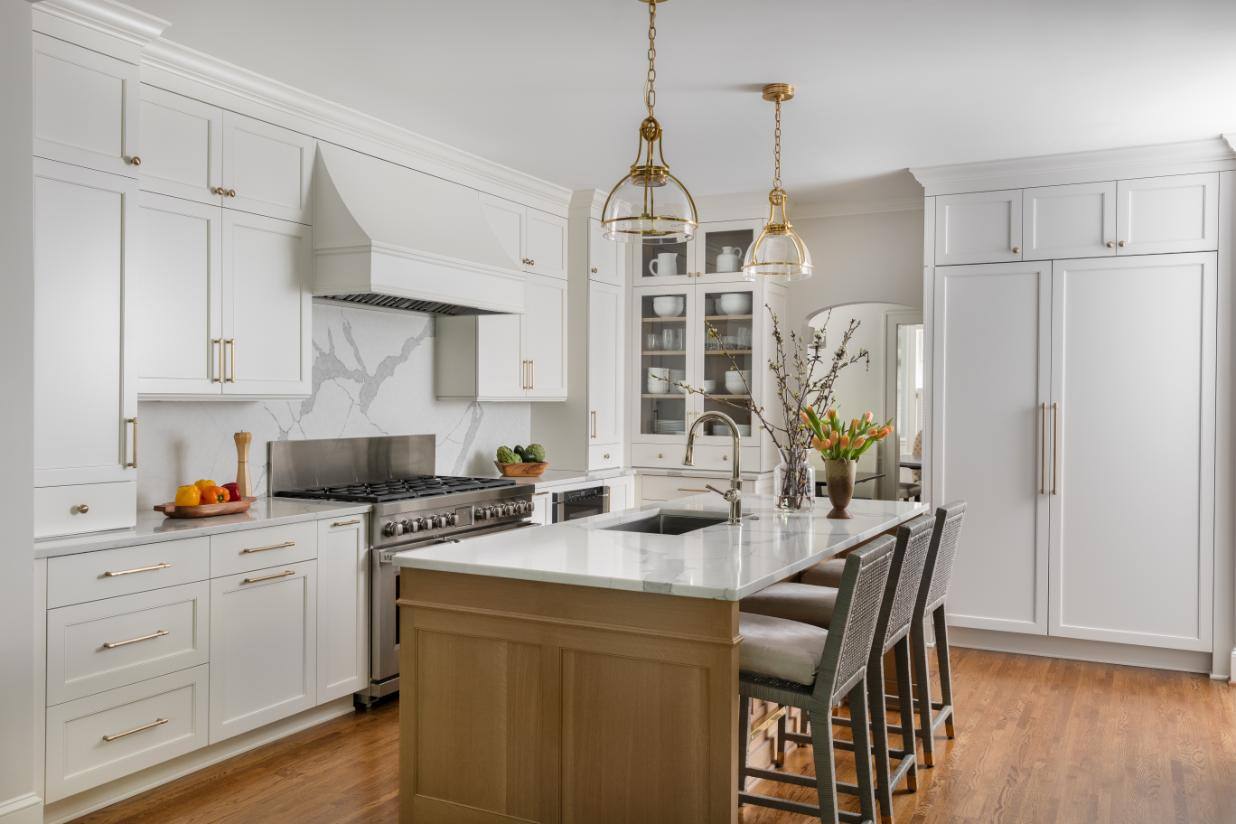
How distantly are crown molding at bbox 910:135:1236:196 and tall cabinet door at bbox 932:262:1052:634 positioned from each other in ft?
1.49

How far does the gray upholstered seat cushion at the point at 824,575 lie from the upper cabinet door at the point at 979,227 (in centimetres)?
227

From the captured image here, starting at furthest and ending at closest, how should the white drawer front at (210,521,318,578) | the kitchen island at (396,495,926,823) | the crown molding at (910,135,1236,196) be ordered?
the crown molding at (910,135,1236,196)
the white drawer front at (210,521,318,578)
the kitchen island at (396,495,926,823)

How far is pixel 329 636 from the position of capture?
387 centimetres

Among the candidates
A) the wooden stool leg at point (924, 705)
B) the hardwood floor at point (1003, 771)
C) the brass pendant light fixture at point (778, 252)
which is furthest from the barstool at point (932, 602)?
the brass pendant light fixture at point (778, 252)

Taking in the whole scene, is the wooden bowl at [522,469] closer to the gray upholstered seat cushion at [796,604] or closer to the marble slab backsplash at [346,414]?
the marble slab backsplash at [346,414]

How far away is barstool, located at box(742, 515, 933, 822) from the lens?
293 centimetres

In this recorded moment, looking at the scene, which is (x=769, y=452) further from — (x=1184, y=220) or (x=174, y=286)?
(x=174, y=286)

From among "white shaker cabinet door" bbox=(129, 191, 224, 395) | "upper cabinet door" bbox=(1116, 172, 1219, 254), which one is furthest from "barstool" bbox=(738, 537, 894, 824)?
"upper cabinet door" bbox=(1116, 172, 1219, 254)

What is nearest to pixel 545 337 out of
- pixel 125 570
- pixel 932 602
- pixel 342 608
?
pixel 342 608

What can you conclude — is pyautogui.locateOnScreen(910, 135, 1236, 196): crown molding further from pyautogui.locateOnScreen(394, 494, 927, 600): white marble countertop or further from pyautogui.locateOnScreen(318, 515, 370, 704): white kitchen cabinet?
pyautogui.locateOnScreen(318, 515, 370, 704): white kitchen cabinet

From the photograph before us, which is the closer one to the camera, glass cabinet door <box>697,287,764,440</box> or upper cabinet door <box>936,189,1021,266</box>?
upper cabinet door <box>936,189,1021,266</box>

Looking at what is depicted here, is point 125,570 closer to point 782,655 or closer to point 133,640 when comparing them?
point 133,640

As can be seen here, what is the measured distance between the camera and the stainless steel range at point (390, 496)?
4070 mm

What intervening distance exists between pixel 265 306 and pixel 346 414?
85cm
